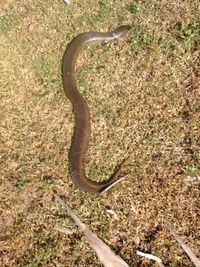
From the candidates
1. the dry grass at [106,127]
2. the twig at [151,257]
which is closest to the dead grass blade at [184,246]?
the dry grass at [106,127]

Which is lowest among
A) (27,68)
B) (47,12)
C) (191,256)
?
(191,256)

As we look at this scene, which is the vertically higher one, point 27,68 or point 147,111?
point 27,68

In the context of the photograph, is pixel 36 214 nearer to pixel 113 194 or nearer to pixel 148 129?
pixel 113 194

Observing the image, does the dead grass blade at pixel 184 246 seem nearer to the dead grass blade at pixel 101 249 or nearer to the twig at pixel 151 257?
the twig at pixel 151 257

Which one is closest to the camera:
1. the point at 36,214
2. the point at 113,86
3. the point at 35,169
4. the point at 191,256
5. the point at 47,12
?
the point at 191,256

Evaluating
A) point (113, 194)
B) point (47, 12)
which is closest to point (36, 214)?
point (113, 194)

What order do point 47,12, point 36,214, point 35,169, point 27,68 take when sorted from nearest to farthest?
point 36,214 < point 35,169 < point 27,68 < point 47,12

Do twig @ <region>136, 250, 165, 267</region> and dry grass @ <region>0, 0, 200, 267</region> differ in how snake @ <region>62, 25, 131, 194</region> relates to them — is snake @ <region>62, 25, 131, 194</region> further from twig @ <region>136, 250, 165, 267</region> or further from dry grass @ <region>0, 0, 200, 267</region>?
twig @ <region>136, 250, 165, 267</region>

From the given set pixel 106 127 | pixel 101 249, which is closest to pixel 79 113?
pixel 106 127
